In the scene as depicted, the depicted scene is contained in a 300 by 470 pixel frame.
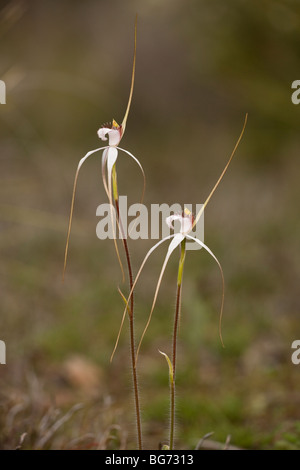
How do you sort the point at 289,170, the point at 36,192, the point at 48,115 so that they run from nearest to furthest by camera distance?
the point at 36,192 → the point at 289,170 → the point at 48,115

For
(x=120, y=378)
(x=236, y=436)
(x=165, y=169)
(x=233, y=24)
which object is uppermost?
(x=233, y=24)

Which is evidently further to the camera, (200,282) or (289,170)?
(289,170)

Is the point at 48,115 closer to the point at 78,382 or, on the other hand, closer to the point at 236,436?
the point at 78,382

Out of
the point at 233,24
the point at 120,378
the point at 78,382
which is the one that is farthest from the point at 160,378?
the point at 233,24

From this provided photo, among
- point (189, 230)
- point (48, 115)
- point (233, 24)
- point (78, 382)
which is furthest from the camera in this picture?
point (48, 115)

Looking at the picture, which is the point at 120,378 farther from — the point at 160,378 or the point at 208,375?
the point at 208,375

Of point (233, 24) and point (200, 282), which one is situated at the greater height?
point (233, 24)

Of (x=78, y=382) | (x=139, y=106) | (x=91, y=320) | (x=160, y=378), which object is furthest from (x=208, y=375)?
(x=139, y=106)
